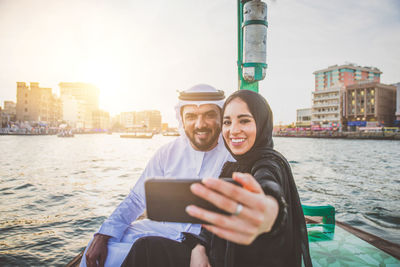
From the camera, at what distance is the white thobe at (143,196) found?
2.11 metres

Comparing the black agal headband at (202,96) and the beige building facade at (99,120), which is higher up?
the beige building facade at (99,120)

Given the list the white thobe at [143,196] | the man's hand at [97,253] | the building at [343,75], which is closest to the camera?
the man's hand at [97,253]

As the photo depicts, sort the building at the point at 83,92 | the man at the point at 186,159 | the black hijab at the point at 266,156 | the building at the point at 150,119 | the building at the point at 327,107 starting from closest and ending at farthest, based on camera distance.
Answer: the black hijab at the point at 266,156 → the man at the point at 186,159 → the building at the point at 327,107 → the building at the point at 83,92 → the building at the point at 150,119

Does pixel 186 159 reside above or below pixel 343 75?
below

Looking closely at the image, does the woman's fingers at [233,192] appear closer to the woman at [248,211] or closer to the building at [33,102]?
the woman at [248,211]

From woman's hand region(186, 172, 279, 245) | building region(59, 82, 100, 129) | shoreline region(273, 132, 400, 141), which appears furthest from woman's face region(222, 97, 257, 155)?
building region(59, 82, 100, 129)

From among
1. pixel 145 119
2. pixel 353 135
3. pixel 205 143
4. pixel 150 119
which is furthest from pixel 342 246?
pixel 150 119

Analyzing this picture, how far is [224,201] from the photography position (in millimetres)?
722

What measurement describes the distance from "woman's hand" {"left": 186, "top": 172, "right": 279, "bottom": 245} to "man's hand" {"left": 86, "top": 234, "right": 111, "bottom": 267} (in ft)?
5.25

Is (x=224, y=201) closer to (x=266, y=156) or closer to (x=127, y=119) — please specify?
(x=266, y=156)

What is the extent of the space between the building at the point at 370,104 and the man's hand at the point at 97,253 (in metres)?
80.6

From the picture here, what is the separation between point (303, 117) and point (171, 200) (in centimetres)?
10893

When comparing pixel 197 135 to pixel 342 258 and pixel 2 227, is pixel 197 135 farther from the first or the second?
pixel 2 227

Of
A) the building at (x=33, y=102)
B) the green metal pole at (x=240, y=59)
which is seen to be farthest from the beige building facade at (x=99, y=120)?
the green metal pole at (x=240, y=59)
